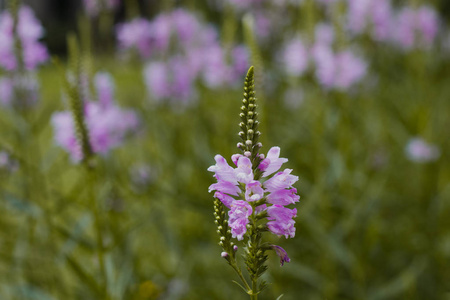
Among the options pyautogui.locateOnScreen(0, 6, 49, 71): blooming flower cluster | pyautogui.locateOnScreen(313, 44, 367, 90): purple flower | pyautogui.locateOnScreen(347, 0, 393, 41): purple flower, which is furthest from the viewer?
pyautogui.locateOnScreen(347, 0, 393, 41): purple flower

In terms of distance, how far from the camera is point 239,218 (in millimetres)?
821

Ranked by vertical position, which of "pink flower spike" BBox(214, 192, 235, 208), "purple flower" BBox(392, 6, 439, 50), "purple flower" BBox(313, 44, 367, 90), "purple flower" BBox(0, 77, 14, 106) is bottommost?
"pink flower spike" BBox(214, 192, 235, 208)

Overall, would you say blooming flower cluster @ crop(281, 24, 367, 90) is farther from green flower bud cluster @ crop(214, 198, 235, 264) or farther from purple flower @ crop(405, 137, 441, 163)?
green flower bud cluster @ crop(214, 198, 235, 264)

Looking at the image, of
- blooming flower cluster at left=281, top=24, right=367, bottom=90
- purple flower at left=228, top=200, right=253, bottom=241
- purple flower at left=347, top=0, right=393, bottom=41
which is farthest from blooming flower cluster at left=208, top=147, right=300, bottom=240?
purple flower at left=347, top=0, right=393, bottom=41

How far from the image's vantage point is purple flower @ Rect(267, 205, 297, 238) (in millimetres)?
842

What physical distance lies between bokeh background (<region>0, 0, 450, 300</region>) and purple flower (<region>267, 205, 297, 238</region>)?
0.76m

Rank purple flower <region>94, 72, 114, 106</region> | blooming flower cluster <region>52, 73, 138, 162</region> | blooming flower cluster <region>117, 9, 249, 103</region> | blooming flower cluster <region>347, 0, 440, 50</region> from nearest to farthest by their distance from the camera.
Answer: blooming flower cluster <region>52, 73, 138, 162</region> → purple flower <region>94, 72, 114, 106</region> → blooming flower cluster <region>347, 0, 440, 50</region> → blooming flower cluster <region>117, 9, 249, 103</region>

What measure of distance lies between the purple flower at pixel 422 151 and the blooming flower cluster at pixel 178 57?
46.6 inches

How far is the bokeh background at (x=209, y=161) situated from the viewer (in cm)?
208

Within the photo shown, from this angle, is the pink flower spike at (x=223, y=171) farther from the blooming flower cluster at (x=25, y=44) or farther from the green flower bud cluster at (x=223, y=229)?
the blooming flower cluster at (x=25, y=44)

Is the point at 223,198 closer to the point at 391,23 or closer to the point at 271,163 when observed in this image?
A: the point at 271,163

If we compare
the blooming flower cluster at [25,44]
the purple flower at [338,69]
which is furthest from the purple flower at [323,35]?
the blooming flower cluster at [25,44]

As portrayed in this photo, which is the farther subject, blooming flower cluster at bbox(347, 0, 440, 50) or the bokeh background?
blooming flower cluster at bbox(347, 0, 440, 50)

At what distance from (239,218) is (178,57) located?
284 cm
